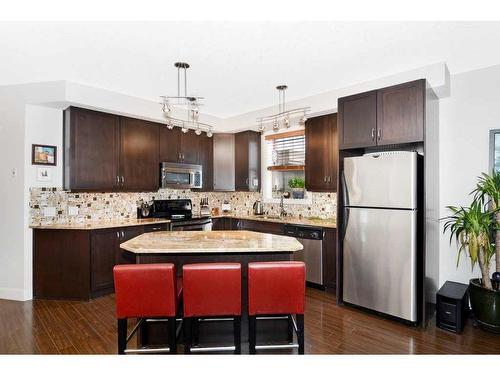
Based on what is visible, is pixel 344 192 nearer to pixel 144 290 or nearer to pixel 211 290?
pixel 211 290

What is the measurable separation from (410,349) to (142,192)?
163 inches

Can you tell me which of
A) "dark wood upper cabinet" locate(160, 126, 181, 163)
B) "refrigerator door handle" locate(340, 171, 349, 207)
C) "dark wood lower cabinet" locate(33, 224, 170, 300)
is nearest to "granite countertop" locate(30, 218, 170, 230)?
"dark wood lower cabinet" locate(33, 224, 170, 300)

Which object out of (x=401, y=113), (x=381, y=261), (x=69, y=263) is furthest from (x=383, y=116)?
(x=69, y=263)

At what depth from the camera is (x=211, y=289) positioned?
2.19 metres

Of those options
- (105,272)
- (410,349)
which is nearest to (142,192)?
(105,272)

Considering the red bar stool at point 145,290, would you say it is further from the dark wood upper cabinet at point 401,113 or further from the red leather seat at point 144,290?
the dark wood upper cabinet at point 401,113

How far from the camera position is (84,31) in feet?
8.33

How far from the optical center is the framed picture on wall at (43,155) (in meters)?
3.83

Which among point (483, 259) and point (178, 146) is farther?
point (178, 146)

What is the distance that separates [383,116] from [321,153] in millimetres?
1267

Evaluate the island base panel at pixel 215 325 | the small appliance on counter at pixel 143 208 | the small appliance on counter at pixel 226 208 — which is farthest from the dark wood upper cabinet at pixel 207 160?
the island base panel at pixel 215 325

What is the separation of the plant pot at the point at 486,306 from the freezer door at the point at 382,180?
101 centimetres

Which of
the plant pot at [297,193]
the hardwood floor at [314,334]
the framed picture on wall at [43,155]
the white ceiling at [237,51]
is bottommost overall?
the hardwood floor at [314,334]

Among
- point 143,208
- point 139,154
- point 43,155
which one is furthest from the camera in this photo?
point 143,208
